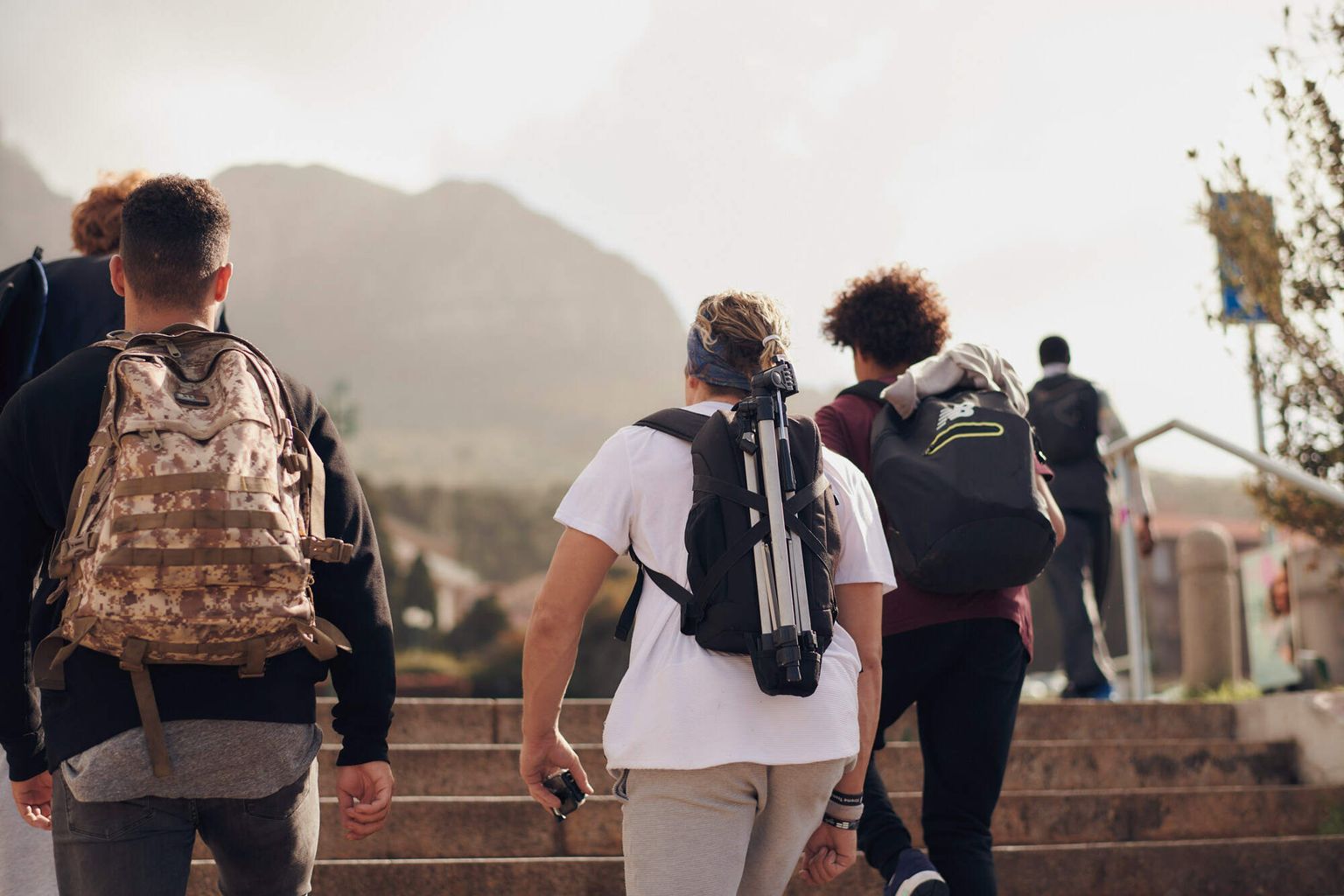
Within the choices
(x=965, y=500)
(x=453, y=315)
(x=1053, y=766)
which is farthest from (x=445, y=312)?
(x=965, y=500)

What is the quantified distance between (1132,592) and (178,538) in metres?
7.06

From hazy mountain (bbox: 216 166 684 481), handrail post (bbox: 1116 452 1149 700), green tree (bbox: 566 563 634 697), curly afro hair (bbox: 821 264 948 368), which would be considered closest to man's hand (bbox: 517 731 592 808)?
curly afro hair (bbox: 821 264 948 368)

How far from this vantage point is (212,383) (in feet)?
8.14

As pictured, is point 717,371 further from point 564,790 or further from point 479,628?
point 479,628

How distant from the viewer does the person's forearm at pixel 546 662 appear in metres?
2.72

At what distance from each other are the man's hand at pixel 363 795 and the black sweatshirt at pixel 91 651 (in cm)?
2

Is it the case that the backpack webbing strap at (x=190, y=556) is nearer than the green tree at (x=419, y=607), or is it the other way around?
the backpack webbing strap at (x=190, y=556)

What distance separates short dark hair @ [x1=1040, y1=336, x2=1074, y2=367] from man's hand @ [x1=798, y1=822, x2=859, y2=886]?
5138mm

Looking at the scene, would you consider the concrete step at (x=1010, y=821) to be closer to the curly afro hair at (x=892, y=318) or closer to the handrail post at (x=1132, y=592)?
the handrail post at (x=1132, y=592)

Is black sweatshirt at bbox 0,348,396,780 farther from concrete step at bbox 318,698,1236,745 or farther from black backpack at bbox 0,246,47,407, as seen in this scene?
concrete step at bbox 318,698,1236,745

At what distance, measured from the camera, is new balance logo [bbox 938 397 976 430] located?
11.8 feet

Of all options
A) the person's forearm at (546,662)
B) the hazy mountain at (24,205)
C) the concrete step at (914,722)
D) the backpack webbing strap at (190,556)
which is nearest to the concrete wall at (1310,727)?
the concrete step at (914,722)

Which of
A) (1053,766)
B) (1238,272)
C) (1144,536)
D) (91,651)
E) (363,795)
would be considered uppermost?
(1238,272)

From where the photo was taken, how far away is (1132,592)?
842 cm
